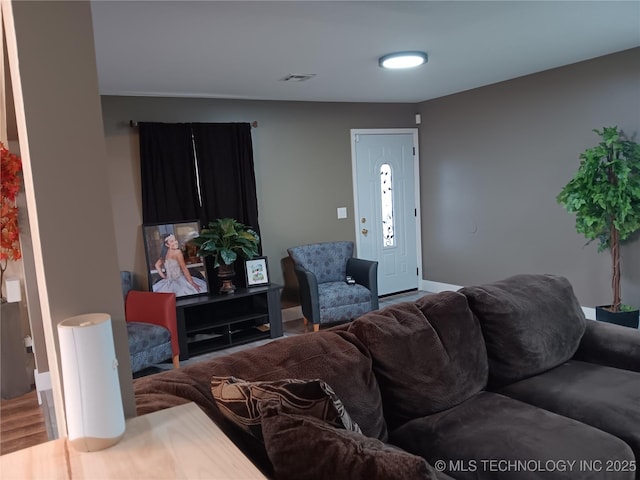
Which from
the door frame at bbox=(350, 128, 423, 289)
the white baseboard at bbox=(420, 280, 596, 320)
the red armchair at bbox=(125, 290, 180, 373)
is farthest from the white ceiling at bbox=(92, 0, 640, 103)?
the white baseboard at bbox=(420, 280, 596, 320)

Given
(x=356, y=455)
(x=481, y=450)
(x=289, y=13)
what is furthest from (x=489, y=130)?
(x=356, y=455)

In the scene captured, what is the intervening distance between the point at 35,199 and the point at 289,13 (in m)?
1.93

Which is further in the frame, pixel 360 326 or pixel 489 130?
pixel 489 130

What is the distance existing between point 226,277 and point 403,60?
2474mm

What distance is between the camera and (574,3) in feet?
8.87

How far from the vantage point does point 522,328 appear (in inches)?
93.3

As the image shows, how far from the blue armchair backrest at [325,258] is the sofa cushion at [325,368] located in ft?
10.1

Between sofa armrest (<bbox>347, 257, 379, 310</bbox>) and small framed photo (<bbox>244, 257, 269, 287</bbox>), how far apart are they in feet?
3.18

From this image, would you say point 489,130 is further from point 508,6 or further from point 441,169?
point 508,6

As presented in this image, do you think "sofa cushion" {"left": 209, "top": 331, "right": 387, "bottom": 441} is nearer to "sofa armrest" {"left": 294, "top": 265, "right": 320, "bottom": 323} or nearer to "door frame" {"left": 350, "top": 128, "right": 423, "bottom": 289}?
"sofa armrest" {"left": 294, "top": 265, "right": 320, "bottom": 323}

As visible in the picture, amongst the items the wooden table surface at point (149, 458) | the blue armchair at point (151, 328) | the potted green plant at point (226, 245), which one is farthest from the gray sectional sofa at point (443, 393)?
the potted green plant at point (226, 245)

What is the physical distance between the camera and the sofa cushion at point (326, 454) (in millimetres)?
1031

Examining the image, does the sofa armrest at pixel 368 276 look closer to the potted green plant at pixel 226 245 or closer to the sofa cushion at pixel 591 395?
the potted green plant at pixel 226 245

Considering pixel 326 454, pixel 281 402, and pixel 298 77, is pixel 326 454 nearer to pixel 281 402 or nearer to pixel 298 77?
pixel 281 402
